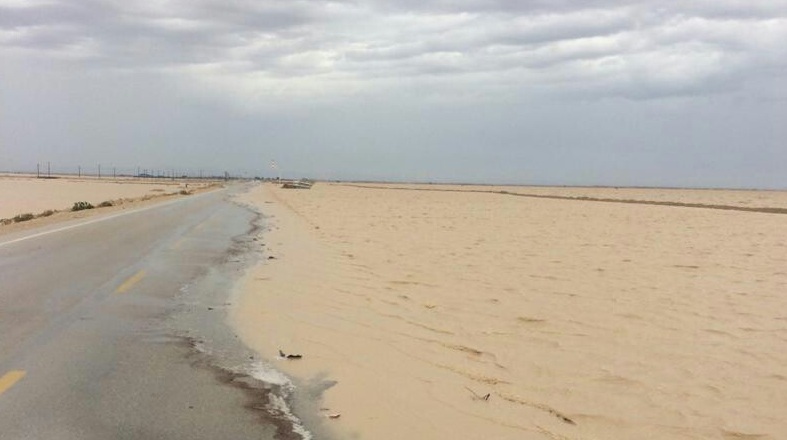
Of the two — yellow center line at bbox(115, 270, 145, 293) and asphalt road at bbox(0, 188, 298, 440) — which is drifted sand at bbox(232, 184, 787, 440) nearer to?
asphalt road at bbox(0, 188, 298, 440)

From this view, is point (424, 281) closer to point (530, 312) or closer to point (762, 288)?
point (530, 312)

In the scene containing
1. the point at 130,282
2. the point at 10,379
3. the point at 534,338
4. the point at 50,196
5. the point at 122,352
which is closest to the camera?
the point at 10,379

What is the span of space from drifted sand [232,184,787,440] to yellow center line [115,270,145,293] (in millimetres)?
1964

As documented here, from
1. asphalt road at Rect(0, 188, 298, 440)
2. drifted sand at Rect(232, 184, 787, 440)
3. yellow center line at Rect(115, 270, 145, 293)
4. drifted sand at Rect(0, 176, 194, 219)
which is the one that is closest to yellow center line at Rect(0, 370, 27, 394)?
asphalt road at Rect(0, 188, 298, 440)

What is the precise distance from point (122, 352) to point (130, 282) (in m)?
5.26

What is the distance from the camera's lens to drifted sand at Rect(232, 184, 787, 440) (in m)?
5.68

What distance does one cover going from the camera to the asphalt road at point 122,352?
536 cm

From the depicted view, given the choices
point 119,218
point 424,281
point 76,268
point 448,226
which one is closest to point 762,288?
point 424,281

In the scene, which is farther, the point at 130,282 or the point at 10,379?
the point at 130,282

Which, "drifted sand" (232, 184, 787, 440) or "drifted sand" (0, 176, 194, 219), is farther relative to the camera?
"drifted sand" (0, 176, 194, 219)

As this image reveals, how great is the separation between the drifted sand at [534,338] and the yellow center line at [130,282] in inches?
77.3

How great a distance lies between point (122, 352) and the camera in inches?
296

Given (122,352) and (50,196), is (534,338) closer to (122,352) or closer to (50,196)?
(122,352)

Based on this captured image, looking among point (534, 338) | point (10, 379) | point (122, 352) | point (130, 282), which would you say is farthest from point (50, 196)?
point (534, 338)
